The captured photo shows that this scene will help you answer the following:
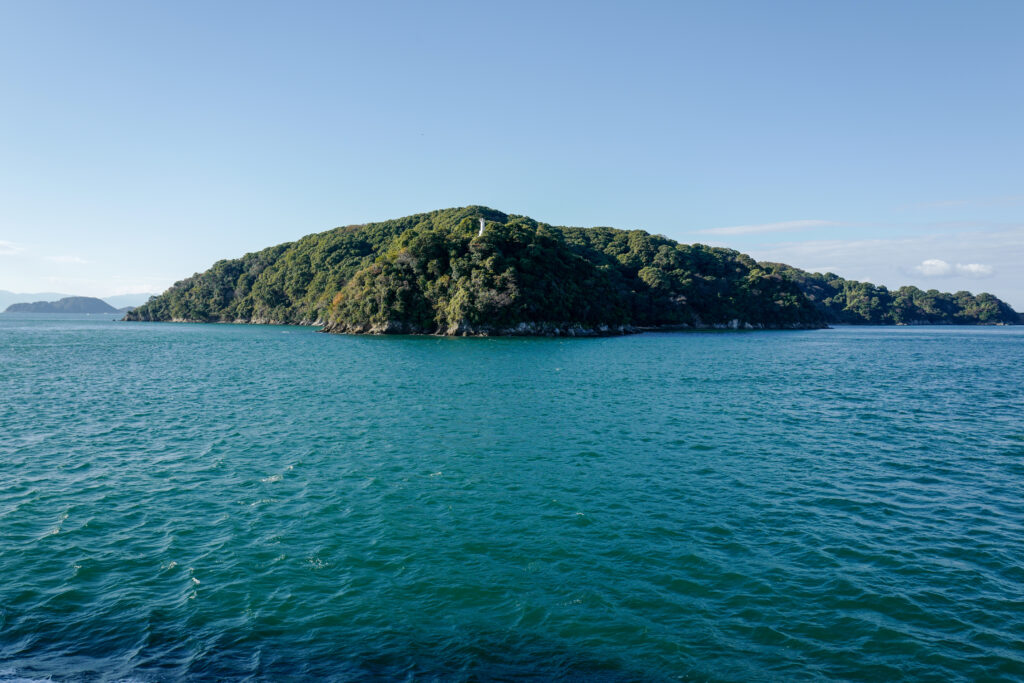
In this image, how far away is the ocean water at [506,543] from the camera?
10.5 m

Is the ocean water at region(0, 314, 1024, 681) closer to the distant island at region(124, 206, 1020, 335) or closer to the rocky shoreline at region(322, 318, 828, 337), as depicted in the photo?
the rocky shoreline at region(322, 318, 828, 337)

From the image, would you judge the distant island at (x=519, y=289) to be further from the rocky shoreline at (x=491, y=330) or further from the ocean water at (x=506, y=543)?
the ocean water at (x=506, y=543)

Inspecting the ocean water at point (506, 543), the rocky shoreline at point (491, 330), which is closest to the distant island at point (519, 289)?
the rocky shoreline at point (491, 330)

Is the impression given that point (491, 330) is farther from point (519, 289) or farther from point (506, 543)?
point (506, 543)

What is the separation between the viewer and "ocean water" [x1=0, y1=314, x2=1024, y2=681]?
10.5 metres

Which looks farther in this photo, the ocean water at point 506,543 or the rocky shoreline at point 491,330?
the rocky shoreline at point 491,330

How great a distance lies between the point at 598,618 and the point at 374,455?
14.5m

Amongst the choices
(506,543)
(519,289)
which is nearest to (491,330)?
(519,289)

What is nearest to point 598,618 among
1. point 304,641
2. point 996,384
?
point 304,641

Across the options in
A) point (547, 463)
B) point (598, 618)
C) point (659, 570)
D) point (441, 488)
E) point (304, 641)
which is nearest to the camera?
point (304, 641)

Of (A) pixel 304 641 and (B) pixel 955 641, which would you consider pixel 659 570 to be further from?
(A) pixel 304 641

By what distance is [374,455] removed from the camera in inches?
939

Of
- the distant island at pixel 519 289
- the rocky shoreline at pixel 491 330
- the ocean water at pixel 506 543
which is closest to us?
the ocean water at pixel 506 543

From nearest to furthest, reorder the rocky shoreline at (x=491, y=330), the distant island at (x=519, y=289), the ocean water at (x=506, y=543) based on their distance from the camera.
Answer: the ocean water at (x=506, y=543)
the rocky shoreline at (x=491, y=330)
the distant island at (x=519, y=289)
